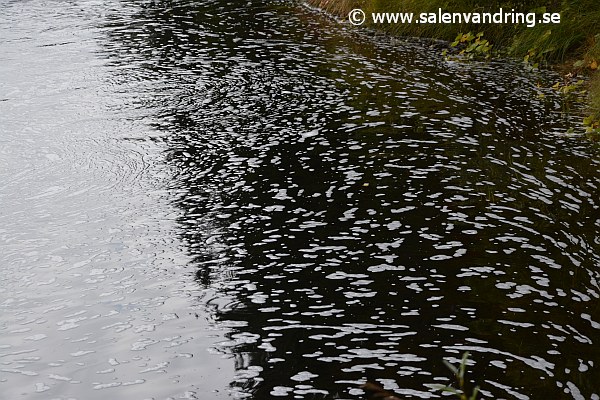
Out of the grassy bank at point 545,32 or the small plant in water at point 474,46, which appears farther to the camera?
the small plant in water at point 474,46

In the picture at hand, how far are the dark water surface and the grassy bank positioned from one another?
733 millimetres

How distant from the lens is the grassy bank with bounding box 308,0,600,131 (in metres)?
13.4

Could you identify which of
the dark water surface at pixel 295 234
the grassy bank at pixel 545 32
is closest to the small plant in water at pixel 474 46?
the grassy bank at pixel 545 32

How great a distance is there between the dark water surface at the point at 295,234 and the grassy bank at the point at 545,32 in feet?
2.40

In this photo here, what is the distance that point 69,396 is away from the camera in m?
5.44

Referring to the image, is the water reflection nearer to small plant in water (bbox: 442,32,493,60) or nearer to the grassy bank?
small plant in water (bbox: 442,32,493,60)

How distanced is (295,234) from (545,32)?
343 inches

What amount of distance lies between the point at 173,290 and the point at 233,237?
3.98ft

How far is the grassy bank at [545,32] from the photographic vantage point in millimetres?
13375

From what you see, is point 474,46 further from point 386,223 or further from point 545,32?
point 386,223

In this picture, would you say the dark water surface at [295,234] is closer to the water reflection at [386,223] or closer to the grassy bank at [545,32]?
the water reflection at [386,223]

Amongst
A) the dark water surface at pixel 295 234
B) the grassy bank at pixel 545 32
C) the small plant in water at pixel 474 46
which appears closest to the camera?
the dark water surface at pixel 295 234

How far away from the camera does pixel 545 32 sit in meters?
14.4

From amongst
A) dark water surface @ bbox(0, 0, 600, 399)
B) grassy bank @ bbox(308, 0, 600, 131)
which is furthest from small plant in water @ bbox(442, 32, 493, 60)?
dark water surface @ bbox(0, 0, 600, 399)
